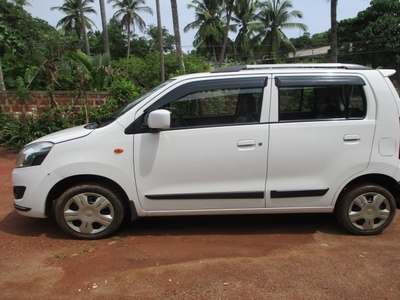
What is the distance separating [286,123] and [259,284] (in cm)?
169

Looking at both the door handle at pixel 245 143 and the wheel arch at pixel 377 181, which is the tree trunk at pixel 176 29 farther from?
the wheel arch at pixel 377 181

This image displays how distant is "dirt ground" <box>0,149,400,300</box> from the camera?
2912mm

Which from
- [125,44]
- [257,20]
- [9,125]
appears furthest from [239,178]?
[125,44]

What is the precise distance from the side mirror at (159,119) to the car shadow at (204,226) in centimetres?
132

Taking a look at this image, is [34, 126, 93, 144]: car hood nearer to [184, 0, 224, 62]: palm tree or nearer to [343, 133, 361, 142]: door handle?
[343, 133, 361, 142]: door handle

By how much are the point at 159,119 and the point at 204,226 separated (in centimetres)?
152

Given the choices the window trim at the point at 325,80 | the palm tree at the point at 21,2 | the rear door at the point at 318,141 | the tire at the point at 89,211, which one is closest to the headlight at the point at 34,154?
the tire at the point at 89,211

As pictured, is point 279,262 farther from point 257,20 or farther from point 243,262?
point 257,20

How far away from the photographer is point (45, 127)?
9.05 metres

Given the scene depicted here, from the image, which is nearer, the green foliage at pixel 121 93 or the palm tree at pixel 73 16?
the green foliage at pixel 121 93

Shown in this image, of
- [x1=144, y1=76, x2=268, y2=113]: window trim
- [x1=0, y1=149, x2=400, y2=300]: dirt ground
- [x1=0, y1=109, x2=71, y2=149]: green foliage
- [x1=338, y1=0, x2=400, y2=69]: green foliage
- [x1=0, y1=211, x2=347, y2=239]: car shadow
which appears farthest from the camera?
[x1=338, y1=0, x2=400, y2=69]: green foliage

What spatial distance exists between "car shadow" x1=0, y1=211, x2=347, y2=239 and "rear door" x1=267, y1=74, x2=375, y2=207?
0.51 metres

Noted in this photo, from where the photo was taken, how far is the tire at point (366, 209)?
389 centimetres

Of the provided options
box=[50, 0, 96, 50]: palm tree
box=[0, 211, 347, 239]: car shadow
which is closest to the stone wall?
box=[0, 211, 347, 239]: car shadow
